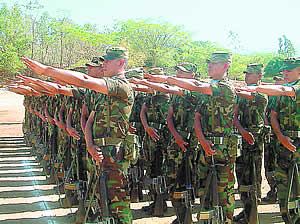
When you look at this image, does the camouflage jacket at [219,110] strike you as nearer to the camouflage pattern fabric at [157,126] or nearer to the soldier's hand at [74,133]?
the camouflage pattern fabric at [157,126]

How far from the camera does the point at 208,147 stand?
13.2 feet

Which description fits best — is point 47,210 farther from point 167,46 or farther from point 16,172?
point 167,46

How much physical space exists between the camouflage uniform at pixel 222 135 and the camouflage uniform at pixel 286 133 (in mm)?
738

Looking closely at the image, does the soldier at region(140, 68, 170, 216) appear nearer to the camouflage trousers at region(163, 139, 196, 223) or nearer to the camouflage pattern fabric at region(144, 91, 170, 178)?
the camouflage pattern fabric at region(144, 91, 170, 178)

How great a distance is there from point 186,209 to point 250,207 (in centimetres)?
Answer: 93

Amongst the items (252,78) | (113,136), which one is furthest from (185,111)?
(113,136)

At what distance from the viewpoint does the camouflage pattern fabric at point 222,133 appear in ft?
13.3

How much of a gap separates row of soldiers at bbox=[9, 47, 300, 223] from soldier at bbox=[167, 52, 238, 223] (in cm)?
1

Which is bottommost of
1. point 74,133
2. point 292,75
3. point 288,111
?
point 74,133

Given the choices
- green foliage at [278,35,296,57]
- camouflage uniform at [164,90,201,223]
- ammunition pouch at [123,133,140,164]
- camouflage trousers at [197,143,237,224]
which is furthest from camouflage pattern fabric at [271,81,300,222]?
green foliage at [278,35,296,57]

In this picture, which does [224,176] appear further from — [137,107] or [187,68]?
[137,107]

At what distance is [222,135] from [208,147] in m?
0.25

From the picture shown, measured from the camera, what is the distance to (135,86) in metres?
5.23

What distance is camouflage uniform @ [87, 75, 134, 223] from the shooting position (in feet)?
11.9
